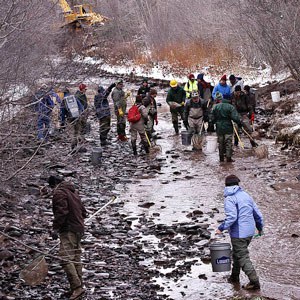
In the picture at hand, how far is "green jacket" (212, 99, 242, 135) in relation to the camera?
1683 centimetres

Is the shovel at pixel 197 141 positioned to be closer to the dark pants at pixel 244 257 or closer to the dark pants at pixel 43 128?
the dark pants at pixel 43 128

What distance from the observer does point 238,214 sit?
9055 mm

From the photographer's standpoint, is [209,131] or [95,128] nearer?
[209,131]

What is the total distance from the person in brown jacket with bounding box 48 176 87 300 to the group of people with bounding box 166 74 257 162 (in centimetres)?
821

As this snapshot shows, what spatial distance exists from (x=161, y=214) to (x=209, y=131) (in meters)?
8.70

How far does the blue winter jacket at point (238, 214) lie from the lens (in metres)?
9.02

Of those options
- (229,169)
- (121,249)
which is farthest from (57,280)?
(229,169)

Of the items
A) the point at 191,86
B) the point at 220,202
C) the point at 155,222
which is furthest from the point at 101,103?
the point at 155,222

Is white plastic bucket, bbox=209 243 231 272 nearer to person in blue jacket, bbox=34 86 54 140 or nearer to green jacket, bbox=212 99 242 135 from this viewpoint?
person in blue jacket, bbox=34 86 54 140

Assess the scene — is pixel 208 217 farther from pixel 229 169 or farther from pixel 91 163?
pixel 91 163

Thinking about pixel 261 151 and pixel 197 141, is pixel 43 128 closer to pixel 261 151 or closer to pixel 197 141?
pixel 261 151

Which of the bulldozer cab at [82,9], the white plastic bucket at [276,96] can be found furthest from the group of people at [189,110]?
the bulldozer cab at [82,9]

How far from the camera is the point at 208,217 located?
42.6ft

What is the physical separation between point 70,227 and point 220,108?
333 inches
